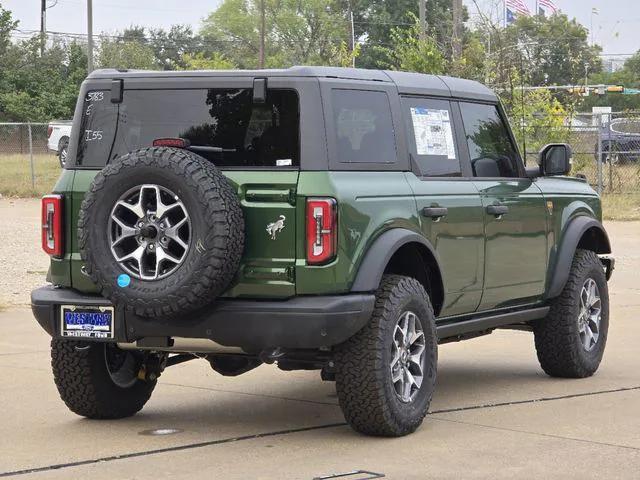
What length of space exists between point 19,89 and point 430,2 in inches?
1255

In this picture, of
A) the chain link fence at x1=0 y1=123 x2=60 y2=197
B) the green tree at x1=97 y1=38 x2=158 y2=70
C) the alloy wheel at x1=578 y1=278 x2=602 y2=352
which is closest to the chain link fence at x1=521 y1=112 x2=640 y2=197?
the chain link fence at x1=0 y1=123 x2=60 y2=197

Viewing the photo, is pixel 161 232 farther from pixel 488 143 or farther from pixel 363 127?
pixel 488 143

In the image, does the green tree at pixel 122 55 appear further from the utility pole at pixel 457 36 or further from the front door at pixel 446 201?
the front door at pixel 446 201

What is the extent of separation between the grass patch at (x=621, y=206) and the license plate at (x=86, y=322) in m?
20.1

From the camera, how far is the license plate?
22.7 feet

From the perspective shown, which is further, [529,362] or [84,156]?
[529,362]

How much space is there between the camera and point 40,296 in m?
7.17

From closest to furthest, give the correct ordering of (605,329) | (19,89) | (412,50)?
(605,329)
(412,50)
(19,89)

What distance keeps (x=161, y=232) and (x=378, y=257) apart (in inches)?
42.5

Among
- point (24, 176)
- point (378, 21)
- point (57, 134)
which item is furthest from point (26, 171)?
point (378, 21)

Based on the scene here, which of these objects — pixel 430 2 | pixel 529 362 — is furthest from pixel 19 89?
pixel 529 362

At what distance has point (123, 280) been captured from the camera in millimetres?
6664

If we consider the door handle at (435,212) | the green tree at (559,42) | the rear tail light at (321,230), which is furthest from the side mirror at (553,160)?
the green tree at (559,42)

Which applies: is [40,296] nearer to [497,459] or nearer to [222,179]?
[222,179]
